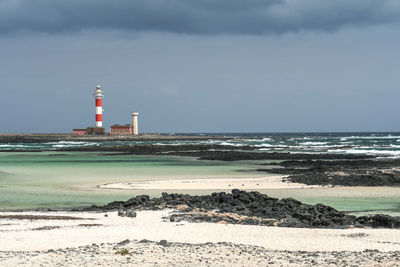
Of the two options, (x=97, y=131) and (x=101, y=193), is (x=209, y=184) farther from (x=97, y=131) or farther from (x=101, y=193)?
(x=97, y=131)

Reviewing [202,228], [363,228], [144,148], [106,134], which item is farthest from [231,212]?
[106,134]

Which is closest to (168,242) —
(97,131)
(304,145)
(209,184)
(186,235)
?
(186,235)

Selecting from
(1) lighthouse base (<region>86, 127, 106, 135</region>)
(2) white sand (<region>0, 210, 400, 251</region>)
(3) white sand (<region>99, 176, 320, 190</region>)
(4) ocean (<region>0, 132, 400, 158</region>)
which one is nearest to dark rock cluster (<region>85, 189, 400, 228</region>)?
(2) white sand (<region>0, 210, 400, 251</region>)

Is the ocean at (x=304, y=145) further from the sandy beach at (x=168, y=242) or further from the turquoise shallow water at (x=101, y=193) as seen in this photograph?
the sandy beach at (x=168, y=242)

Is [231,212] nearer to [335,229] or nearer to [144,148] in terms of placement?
[335,229]

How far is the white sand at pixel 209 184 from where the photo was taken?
2517 centimetres

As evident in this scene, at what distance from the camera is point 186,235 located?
12641mm

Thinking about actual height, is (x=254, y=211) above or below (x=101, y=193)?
above

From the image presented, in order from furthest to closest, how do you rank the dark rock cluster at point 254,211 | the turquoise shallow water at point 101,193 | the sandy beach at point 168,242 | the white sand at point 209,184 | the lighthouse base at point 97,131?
the lighthouse base at point 97,131 < the white sand at point 209,184 < the turquoise shallow water at point 101,193 < the dark rock cluster at point 254,211 < the sandy beach at point 168,242

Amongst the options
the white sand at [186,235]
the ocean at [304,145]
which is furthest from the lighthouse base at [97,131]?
the white sand at [186,235]

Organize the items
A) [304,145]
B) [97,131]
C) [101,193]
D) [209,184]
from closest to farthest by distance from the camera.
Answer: [101,193] → [209,184] → [304,145] → [97,131]

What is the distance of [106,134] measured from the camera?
116m

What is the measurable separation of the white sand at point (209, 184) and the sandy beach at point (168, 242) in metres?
9.65

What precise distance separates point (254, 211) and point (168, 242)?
4.90m
